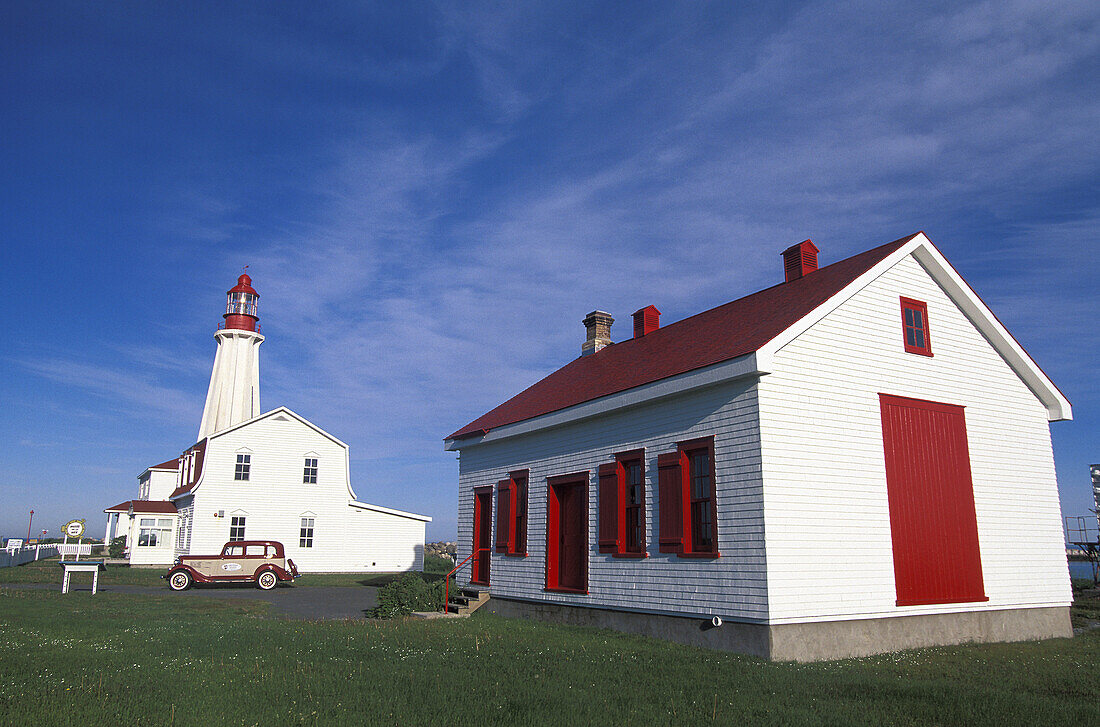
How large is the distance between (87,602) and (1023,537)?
2350 centimetres

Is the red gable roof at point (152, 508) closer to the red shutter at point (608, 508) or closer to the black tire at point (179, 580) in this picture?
the black tire at point (179, 580)

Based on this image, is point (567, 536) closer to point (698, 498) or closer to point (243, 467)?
point (698, 498)

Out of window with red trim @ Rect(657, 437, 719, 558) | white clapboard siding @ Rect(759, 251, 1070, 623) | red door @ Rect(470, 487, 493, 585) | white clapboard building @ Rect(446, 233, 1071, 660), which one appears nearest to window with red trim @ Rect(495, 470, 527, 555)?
white clapboard building @ Rect(446, 233, 1071, 660)

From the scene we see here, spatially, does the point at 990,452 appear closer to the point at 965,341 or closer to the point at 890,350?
the point at 965,341

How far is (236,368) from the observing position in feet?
160

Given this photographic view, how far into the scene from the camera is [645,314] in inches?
891

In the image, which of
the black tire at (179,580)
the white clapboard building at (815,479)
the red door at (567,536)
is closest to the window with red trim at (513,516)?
the white clapboard building at (815,479)

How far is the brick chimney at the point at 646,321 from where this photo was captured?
2248 cm

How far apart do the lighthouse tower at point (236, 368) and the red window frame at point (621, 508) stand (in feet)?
122

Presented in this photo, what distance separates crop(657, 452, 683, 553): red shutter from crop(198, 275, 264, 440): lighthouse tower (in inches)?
1542

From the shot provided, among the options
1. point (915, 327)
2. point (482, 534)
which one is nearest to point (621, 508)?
point (482, 534)

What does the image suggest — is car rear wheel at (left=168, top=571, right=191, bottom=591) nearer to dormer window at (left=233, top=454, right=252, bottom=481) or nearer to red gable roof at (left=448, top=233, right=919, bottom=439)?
dormer window at (left=233, top=454, right=252, bottom=481)

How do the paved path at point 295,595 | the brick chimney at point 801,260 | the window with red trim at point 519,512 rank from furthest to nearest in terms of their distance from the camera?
the paved path at point 295,595, the window with red trim at point 519,512, the brick chimney at point 801,260

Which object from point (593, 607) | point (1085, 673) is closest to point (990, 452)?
point (1085, 673)
